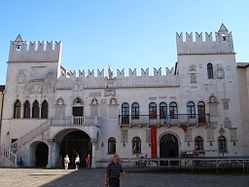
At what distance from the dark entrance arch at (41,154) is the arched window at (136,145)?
30.5 feet

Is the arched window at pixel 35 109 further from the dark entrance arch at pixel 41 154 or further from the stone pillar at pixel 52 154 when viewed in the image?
the stone pillar at pixel 52 154

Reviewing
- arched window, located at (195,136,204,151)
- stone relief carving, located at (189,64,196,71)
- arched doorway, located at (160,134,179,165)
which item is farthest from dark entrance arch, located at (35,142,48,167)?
stone relief carving, located at (189,64,196,71)

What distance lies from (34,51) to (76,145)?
11.4m

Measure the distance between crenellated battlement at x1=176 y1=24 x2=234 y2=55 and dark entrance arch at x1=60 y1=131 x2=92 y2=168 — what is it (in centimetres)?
1337

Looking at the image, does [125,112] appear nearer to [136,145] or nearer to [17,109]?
[136,145]

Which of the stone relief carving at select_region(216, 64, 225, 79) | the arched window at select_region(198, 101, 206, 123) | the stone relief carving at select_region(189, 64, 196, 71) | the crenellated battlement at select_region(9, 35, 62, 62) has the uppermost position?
the crenellated battlement at select_region(9, 35, 62, 62)

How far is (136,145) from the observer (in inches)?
1183

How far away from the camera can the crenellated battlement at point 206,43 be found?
104 feet

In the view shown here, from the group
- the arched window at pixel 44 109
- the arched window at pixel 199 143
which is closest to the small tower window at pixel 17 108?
the arched window at pixel 44 109

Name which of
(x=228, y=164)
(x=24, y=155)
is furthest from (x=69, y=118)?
(x=228, y=164)

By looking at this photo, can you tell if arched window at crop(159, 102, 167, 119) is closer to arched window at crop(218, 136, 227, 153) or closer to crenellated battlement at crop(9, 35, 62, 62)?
arched window at crop(218, 136, 227, 153)

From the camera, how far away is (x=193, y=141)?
96.6 ft

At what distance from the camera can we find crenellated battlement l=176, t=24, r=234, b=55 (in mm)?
31562

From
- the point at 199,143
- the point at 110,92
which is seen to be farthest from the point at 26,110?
the point at 199,143
